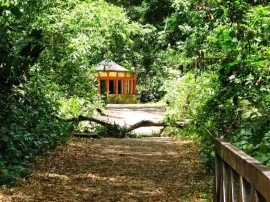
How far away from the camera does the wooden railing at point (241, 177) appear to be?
1966mm

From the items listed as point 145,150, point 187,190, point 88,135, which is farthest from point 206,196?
point 88,135

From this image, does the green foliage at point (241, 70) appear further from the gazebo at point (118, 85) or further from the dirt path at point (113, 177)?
the gazebo at point (118, 85)

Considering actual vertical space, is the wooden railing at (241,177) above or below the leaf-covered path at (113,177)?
above

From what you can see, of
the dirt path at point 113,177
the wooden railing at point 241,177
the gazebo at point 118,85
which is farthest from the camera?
the gazebo at point 118,85

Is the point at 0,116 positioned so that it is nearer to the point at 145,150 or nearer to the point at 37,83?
the point at 37,83

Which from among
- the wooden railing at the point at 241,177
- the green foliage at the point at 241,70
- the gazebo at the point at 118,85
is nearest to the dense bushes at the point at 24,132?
the green foliage at the point at 241,70

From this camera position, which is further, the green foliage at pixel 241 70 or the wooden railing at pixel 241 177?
the green foliage at pixel 241 70

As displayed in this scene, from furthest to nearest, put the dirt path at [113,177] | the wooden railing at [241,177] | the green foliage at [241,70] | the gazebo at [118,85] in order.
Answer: the gazebo at [118,85]
the dirt path at [113,177]
the green foliage at [241,70]
the wooden railing at [241,177]

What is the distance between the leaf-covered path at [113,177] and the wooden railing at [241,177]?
74.8 inches

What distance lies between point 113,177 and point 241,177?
422cm

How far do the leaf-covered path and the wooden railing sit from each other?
190 centimetres

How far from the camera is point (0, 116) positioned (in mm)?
6707

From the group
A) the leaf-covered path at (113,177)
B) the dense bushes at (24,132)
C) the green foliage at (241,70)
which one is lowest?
the leaf-covered path at (113,177)

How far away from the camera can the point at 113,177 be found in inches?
255
